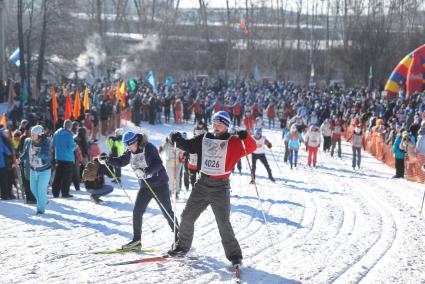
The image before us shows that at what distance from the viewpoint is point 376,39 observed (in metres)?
51.8

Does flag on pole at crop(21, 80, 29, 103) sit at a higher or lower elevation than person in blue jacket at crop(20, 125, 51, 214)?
higher

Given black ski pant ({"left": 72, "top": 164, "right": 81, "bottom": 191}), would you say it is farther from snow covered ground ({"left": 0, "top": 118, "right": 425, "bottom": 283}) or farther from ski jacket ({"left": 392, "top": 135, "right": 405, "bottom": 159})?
ski jacket ({"left": 392, "top": 135, "right": 405, "bottom": 159})

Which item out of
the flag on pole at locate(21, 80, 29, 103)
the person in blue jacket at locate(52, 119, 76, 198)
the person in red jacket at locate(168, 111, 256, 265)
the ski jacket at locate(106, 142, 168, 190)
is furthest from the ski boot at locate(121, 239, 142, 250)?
the flag on pole at locate(21, 80, 29, 103)

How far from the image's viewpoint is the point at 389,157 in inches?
856

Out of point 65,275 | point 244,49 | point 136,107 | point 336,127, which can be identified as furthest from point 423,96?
point 244,49

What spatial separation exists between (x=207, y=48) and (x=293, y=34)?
412 inches

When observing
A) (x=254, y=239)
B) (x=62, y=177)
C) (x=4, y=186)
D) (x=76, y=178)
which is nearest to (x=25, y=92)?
(x=76, y=178)

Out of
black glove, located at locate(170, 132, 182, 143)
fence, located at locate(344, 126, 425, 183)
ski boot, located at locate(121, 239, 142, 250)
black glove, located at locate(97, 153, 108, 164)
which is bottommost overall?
fence, located at locate(344, 126, 425, 183)

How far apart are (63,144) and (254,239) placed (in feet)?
15.9

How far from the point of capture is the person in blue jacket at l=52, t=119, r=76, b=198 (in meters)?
12.3

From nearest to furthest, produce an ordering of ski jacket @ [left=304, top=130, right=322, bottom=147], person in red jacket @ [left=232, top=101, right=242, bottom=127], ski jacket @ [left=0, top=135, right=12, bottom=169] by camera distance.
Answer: ski jacket @ [left=0, top=135, right=12, bottom=169] → ski jacket @ [left=304, top=130, right=322, bottom=147] → person in red jacket @ [left=232, top=101, right=242, bottom=127]

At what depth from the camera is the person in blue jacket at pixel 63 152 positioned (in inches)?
485

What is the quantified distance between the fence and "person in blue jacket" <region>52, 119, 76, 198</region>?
367 inches

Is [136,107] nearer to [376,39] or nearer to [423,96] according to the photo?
[423,96]
